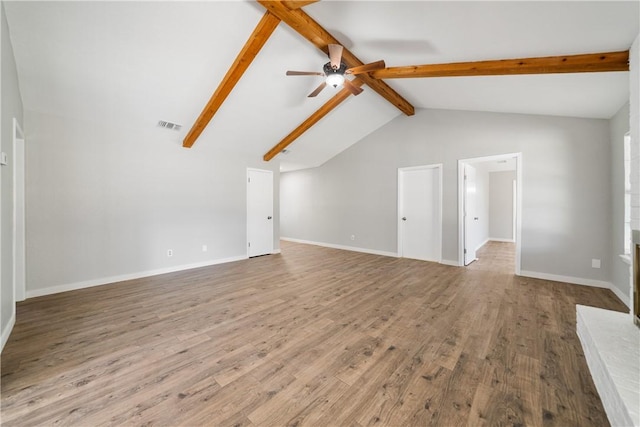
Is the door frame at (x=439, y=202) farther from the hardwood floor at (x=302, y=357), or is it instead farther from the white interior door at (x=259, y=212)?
the white interior door at (x=259, y=212)

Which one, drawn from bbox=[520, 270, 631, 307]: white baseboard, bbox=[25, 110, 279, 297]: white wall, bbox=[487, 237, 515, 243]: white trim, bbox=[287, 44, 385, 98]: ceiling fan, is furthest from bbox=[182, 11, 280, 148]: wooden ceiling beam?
bbox=[487, 237, 515, 243]: white trim

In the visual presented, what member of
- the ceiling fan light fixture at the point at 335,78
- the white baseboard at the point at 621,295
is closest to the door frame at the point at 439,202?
the white baseboard at the point at 621,295

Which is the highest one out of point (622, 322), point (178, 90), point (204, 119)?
point (178, 90)

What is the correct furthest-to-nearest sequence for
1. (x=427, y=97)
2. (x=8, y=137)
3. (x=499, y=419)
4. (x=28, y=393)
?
(x=427, y=97) < (x=8, y=137) < (x=28, y=393) < (x=499, y=419)

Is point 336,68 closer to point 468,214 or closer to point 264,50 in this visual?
point 264,50

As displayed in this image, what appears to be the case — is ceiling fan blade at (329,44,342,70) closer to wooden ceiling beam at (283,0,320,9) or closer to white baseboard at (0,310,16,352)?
wooden ceiling beam at (283,0,320,9)

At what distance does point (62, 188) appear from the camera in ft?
11.3

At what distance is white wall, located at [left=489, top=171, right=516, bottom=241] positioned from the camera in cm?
804

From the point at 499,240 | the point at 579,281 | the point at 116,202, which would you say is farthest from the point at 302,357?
the point at 499,240

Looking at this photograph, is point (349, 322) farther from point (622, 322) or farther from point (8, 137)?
point (8, 137)

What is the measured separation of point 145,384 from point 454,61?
4.47 metres

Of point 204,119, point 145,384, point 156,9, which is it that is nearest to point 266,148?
point 204,119

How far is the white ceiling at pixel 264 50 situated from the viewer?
2189mm

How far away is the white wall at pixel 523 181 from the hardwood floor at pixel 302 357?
0.69 m
